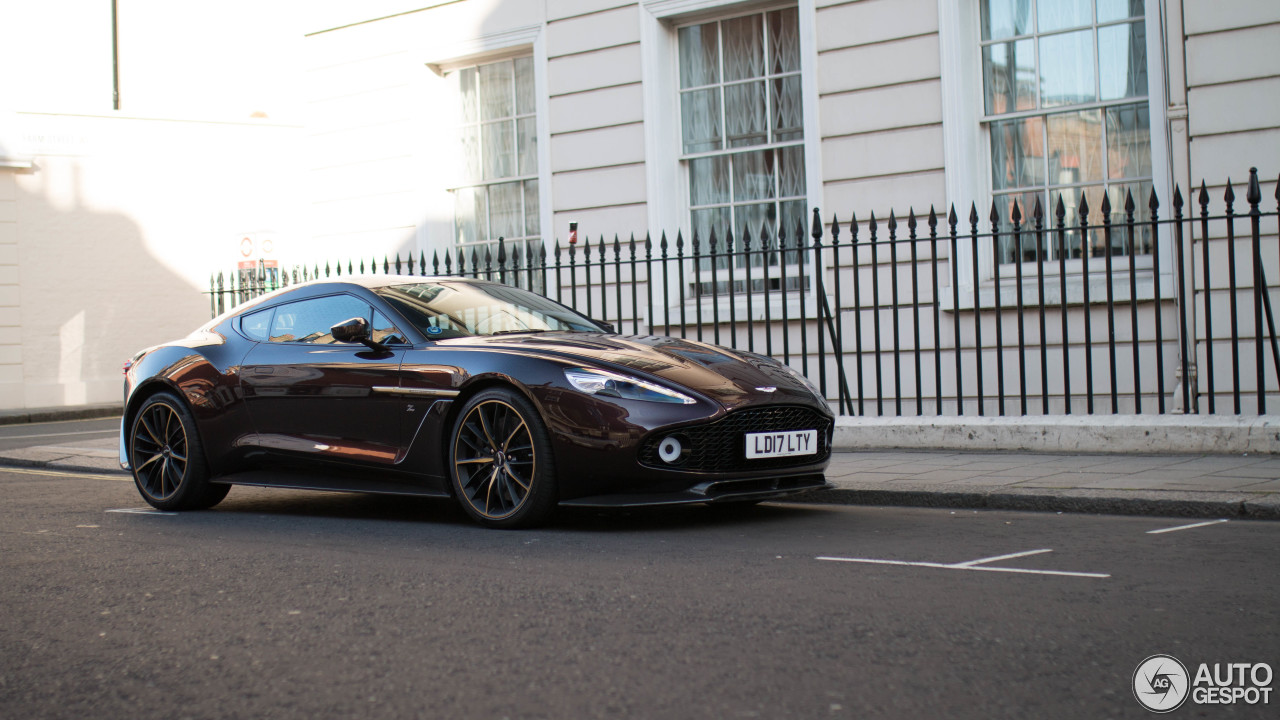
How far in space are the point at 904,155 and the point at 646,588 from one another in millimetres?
7176

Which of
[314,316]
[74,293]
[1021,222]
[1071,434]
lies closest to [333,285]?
[314,316]

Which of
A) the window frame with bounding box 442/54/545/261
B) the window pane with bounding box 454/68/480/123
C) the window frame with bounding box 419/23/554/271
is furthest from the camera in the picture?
the window pane with bounding box 454/68/480/123

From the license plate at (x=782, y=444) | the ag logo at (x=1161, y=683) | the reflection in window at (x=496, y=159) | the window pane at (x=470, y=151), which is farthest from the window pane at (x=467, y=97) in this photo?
the ag logo at (x=1161, y=683)

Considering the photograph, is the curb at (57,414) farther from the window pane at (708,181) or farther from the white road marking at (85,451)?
the window pane at (708,181)

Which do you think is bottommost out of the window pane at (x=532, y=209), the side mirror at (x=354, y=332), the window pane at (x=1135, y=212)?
the side mirror at (x=354, y=332)

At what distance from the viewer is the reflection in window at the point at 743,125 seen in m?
11.7

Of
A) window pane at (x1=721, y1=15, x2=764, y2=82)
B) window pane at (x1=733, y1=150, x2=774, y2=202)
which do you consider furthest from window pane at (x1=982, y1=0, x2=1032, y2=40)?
window pane at (x1=733, y1=150, x2=774, y2=202)

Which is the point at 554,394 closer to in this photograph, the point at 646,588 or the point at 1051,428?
the point at 646,588

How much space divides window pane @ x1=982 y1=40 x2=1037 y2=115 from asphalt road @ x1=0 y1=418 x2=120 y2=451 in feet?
31.6

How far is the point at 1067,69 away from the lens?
10.4 metres

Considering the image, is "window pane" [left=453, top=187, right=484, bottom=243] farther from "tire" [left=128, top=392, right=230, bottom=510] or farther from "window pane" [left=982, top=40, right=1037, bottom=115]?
"tire" [left=128, top=392, right=230, bottom=510]

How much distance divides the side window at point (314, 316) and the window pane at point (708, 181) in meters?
5.62

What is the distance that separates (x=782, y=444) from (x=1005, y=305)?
4948mm

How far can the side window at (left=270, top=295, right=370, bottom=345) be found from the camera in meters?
7.18
